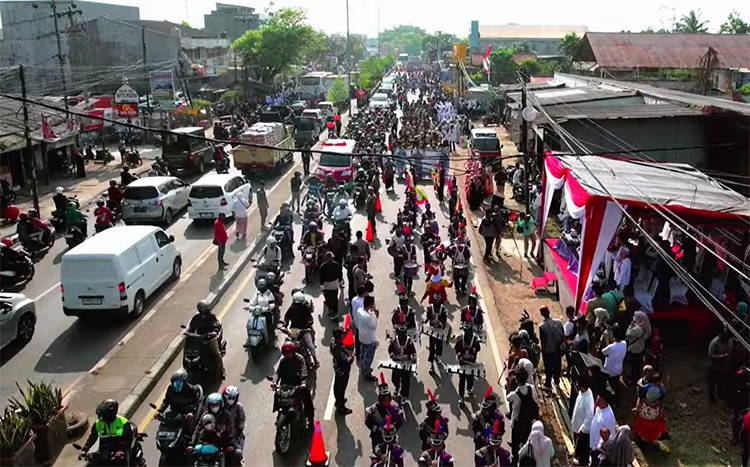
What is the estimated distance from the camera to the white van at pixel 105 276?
1334 cm

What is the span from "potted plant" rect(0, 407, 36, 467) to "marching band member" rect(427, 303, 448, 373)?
6.33m

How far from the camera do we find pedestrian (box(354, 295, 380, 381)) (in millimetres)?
10969

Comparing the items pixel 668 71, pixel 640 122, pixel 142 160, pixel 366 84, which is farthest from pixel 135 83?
pixel 640 122

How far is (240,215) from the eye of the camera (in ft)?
66.7

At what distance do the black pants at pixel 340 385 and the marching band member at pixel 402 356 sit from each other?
31.5 inches

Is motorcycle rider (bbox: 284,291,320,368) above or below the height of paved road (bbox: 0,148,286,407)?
above

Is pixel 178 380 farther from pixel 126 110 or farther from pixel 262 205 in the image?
pixel 126 110

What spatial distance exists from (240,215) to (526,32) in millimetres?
113423

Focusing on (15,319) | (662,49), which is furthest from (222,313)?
(662,49)

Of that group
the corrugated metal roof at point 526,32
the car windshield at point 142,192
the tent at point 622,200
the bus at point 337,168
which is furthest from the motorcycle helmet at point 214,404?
the corrugated metal roof at point 526,32

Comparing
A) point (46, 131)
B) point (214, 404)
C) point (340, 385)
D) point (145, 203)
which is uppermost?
point (46, 131)

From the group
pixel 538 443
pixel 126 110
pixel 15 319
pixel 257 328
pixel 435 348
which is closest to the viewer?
pixel 538 443

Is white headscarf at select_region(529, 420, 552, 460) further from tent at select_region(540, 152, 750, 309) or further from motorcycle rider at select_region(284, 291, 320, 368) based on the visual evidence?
motorcycle rider at select_region(284, 291, 320, 368)

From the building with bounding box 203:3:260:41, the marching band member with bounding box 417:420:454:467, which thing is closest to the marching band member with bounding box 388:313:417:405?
the marching band member with bounding box 417:420:454:467
